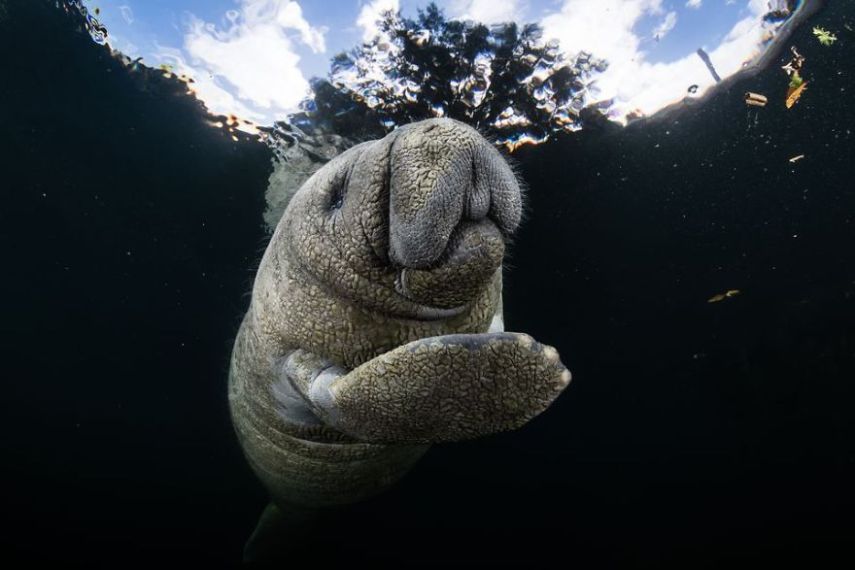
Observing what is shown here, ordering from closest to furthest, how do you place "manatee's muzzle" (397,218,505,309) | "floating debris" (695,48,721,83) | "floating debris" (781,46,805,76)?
"manatee's muzzle" (397,218,505,309) → "floating debris" (695,48,721,83) → "floating debris" (781,46,805,76)

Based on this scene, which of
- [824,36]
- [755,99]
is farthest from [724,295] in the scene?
A: [824,36]

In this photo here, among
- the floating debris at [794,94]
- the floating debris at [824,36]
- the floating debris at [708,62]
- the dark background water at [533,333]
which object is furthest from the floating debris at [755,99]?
the floating debris at [824,36]

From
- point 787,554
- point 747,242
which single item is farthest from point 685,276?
point 787,554

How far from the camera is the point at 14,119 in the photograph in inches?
303

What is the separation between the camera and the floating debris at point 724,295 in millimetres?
11172

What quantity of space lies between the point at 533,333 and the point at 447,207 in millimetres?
13155

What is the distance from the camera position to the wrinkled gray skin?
960 millimetres

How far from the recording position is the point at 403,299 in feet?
4.97

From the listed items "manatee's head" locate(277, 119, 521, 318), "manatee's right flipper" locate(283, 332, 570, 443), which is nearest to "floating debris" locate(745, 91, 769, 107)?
"manatee's head" locate(277, 119, 521, 318)

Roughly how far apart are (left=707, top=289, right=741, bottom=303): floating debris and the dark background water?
0.18m

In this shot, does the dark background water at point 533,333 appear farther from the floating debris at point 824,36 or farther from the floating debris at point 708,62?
the floating debris at point 708,62

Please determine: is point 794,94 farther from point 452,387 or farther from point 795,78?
point 452,387

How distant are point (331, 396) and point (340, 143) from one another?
576cm

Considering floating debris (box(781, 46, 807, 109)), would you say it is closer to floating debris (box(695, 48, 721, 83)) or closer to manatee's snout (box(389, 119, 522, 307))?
floating debris (box(695, 48, 721, 83))
